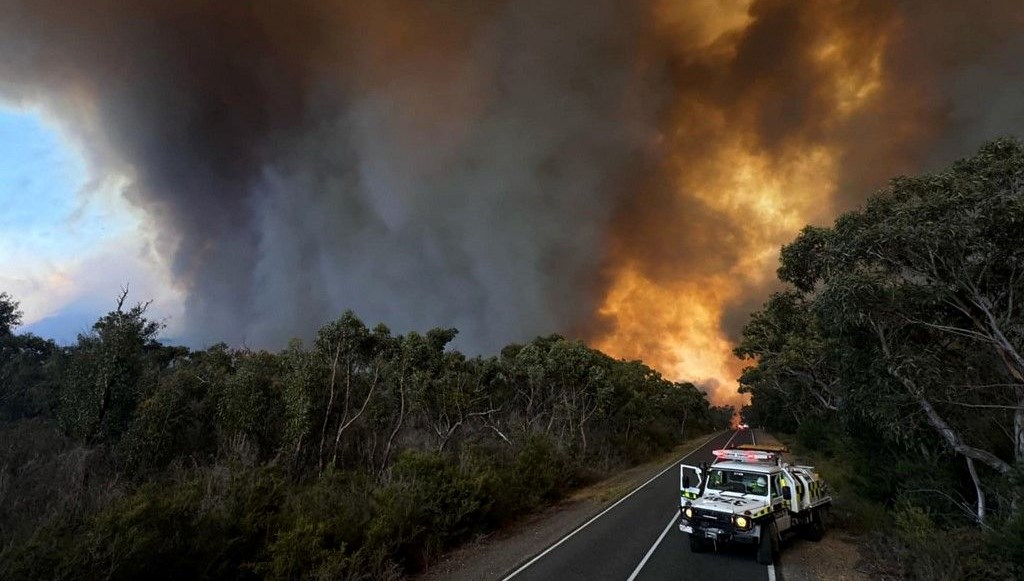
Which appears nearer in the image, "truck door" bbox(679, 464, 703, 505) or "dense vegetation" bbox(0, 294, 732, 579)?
"dense vegetation" bbox(0, 294, 732, 579)

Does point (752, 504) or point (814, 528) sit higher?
point (752, 504)

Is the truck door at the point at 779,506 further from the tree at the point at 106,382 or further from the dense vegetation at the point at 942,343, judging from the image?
the tree at the point at 106,382

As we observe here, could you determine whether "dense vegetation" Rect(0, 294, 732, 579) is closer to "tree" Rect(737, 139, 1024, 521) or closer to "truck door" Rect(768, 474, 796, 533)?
"truck door" Rect(768, 474, 796, 533)

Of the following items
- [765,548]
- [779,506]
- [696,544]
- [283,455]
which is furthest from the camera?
[283,455]

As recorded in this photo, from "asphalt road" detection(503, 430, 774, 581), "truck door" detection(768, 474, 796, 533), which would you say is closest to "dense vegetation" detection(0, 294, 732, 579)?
"asphalt road" detection(503, 430, 774, 581)

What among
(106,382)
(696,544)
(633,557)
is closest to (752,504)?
(696,544)

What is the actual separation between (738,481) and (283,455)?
18276 mm

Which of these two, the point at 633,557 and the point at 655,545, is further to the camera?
the point at 655,545

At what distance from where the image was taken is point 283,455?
20969mm

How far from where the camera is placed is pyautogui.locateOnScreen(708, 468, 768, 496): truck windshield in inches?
484

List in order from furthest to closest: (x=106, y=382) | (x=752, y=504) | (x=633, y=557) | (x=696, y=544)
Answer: (x=106, y=382), (x=696, y=544), (x=633, y=557), (x=752, y=504)

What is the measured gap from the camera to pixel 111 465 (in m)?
16.6

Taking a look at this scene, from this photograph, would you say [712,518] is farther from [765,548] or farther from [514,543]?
[514,543]

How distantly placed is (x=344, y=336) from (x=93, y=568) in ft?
57.1
